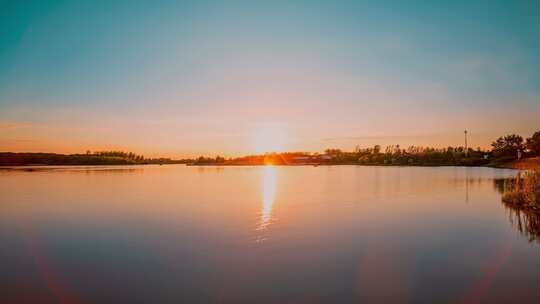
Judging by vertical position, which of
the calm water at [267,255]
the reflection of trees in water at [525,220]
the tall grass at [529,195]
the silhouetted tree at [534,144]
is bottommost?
the calm water at [267,255]

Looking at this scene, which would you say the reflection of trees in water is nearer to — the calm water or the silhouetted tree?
the calm water

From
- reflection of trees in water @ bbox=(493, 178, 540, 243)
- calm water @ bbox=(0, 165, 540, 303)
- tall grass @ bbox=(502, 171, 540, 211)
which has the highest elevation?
tall grass @ bbox=(502, 171, 540, 211)

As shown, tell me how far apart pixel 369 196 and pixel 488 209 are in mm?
8172

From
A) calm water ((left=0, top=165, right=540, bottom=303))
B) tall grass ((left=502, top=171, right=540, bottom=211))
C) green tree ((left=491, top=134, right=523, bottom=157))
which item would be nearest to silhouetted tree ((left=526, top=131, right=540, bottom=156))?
green tree ((left=491, top=134, right=523, bottom=157))

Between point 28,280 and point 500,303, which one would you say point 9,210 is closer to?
point 28,280

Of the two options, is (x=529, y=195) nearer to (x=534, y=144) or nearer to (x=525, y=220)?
(x=525, y=220)

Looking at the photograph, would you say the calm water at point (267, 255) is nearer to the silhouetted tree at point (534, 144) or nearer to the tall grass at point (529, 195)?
the tall grass at point (529, 195)

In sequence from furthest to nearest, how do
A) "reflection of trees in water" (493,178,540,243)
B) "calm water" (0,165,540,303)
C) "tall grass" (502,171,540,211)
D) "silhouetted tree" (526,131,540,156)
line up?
1. "silhouetted tree" (526,131,540,156)
2. "tall grass" (502,171,540,211)
3. "reflection of trees in water" (493,178,540,243)
4. "calm water" (0,165,540,303)

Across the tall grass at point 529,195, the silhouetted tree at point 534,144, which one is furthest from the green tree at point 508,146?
the tall grass at point 529,195

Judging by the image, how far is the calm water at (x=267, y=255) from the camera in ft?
26.0

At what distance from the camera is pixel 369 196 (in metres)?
26.5

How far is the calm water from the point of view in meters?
7.92

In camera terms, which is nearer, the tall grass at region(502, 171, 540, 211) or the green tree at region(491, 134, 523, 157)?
the tall grass at region(502, 171, 540, 211)

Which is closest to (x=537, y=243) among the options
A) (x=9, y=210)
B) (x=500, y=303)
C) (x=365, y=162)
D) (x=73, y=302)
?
(x=500, y=303)
